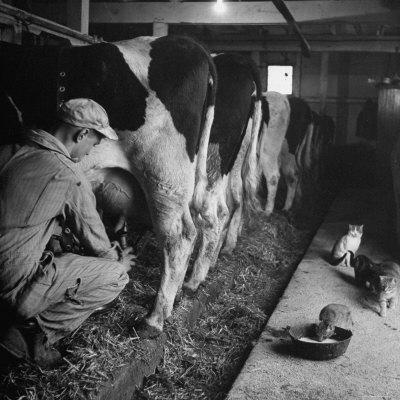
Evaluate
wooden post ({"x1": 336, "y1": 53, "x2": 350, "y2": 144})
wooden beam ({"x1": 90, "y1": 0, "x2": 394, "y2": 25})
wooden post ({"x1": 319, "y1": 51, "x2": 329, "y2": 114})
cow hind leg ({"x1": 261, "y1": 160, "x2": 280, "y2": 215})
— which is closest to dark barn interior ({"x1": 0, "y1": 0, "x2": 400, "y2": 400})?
cow hind leg ({"x1": 261, "y1": 160, "x2": 280, "y2": 215})

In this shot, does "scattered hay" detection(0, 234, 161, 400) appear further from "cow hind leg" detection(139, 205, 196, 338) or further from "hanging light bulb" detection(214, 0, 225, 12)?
"hanging light bulb" detection(214, 0, 225, 12)

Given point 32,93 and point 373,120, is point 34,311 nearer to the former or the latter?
point 32,93

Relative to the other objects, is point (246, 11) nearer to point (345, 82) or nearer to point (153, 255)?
point (153, 255)

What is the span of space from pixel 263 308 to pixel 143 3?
5.59 metres

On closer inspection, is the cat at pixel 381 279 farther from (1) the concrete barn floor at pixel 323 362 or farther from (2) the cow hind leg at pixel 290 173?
(2) the cow hind leg at pixel 290 173

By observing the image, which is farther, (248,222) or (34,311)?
(248,222)

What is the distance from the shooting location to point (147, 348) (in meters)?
3.60

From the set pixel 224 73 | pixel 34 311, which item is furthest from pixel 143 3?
pixel 34 311

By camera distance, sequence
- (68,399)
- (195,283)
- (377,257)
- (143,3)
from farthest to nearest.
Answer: (143,3) < (377,257) < (195,283) < (68,399)

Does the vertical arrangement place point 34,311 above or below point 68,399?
above

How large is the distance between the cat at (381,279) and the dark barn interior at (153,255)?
0.02m

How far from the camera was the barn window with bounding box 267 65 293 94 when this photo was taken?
55.3ft

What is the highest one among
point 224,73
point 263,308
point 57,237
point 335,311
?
point 224,73

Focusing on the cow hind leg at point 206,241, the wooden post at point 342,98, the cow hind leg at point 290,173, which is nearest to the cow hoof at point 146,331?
the cow hind leg at point 206,241
